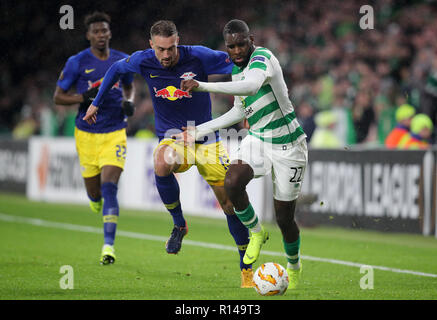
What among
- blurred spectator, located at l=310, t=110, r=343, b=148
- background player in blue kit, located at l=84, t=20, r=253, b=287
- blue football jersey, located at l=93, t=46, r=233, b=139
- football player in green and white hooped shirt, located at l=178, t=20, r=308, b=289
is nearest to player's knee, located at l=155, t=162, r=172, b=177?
background player in blue kit, located at l=84, t=20, r=253, b=287

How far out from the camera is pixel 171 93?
285 inches

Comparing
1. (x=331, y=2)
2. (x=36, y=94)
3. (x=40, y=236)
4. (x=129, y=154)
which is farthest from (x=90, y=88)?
(x=36, y=94)

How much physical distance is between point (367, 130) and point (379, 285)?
29.2 ft

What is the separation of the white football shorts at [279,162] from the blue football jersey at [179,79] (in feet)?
2.98

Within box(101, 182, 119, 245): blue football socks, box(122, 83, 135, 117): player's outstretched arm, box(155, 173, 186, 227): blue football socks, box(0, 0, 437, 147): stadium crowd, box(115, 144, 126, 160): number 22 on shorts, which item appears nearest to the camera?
box(155, 173, 186, 227): blue football socks

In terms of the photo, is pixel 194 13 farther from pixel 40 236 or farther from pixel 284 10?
pixel 40 236

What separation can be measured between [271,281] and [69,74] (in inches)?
163

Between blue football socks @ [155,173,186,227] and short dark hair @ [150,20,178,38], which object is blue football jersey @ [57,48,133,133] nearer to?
blue football socks @ [155,173,186,227]

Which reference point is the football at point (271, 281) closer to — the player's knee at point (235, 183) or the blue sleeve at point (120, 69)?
the player's knee at point (235, 183)

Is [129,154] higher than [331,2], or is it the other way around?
[331,2]

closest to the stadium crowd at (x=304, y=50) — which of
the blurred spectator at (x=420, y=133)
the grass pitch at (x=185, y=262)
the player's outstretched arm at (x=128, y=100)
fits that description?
the blurred spectator at (x=420, y=133)

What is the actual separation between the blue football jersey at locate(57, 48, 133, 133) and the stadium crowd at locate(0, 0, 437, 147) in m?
5.44

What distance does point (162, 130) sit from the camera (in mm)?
7395

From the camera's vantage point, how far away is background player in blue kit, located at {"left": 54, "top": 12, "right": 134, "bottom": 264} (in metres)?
8.98
